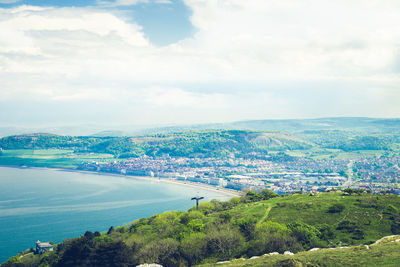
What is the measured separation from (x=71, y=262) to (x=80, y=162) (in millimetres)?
138595

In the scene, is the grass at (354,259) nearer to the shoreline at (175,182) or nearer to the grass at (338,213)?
the grass at (338,213)

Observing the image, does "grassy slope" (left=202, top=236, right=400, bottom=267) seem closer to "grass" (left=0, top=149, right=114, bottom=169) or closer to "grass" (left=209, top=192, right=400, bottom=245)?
"grass" (left=209, top=192, right=400, bottom=245)

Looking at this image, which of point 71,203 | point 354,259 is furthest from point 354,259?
point 71,203

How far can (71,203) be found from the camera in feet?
261

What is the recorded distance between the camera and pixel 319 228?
31000 millimetres

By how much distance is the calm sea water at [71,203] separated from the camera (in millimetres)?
56156

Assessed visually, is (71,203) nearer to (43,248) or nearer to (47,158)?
(43,248)

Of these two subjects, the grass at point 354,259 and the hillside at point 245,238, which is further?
the hillside at point 245,238

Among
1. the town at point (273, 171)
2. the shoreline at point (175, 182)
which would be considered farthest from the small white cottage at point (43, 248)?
the town at point (273, 171)

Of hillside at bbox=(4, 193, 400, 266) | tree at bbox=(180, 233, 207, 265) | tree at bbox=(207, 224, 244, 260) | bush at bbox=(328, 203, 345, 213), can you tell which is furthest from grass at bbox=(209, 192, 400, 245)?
tree at bbox=(180, 233, 207, 265)

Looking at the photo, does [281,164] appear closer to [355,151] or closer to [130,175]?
[355,151]

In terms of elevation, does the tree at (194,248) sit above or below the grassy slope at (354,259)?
below

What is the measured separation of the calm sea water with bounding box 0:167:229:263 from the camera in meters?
56.2

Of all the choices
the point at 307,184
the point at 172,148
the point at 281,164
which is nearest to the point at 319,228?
the point at 307,184
